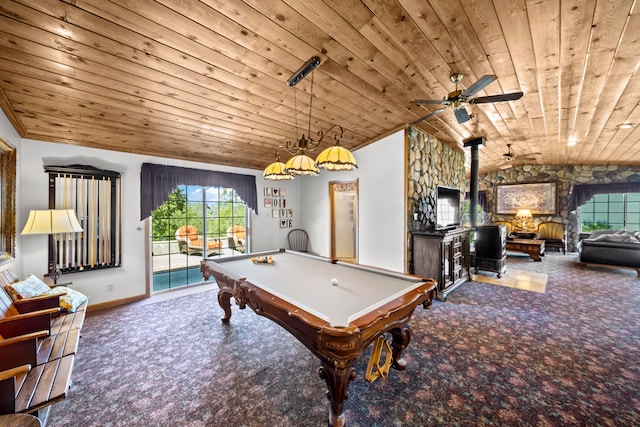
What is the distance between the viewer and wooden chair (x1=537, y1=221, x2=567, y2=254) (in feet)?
22.6

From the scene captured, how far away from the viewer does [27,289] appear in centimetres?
228

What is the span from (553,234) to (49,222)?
1110 centimetres

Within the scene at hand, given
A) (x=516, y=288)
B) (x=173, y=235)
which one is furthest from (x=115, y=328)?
(x=516, y=288)

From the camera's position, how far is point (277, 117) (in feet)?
10.5

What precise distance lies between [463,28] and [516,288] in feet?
13.7

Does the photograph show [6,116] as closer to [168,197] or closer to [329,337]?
[168,197]

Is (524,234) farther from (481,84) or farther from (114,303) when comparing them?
(114,303)

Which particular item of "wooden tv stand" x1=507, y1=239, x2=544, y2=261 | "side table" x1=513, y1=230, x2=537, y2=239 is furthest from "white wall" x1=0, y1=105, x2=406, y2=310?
"side table" x1=513, y1=230, x2=537, y2=239

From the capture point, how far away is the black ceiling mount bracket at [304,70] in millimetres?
2086

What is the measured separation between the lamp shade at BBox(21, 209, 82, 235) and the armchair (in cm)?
160

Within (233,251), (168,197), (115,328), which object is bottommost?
(115,328)

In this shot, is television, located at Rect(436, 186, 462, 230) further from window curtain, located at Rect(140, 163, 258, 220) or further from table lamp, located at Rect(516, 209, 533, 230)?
table lamp, located at Rect(516, 209, 533, 230)

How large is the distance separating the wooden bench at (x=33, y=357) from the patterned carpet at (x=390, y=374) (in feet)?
1.41

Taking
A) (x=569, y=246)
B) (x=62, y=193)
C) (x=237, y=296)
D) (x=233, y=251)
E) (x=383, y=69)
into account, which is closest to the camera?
(x=237, y=296)
